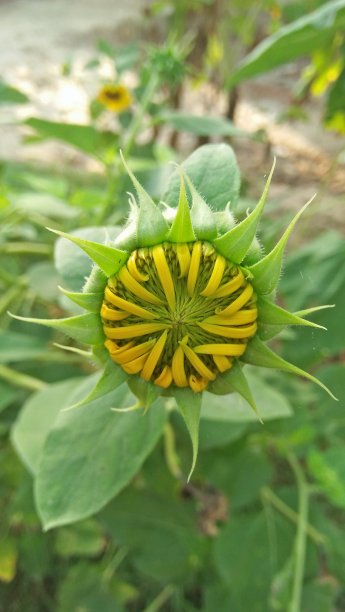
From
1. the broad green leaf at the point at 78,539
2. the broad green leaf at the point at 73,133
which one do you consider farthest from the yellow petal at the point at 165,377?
the broad green leaf at the point at 78,539

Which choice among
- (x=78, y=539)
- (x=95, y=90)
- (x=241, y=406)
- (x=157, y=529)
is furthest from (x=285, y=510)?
(x=95, y=90)

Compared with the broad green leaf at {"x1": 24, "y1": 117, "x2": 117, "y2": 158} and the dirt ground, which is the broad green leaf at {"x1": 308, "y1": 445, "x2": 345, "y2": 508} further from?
the broad green leaf at {"x1": 24, "y1": 117, "x2": 117, "y2": 158}

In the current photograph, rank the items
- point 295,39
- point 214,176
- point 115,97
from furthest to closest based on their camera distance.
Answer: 1. point 115,97
2. point 295,39
3. point 214,176

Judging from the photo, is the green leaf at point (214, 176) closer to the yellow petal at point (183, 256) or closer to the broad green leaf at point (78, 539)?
the yellow petal at point (183, 256)

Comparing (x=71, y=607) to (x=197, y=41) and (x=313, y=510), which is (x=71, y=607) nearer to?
(x=313, y=510)

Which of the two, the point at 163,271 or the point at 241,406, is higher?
the point at 163,271

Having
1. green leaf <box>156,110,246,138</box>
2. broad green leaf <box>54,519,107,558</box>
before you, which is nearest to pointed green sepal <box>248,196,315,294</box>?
green leaf <box>156,110,246,138</box>

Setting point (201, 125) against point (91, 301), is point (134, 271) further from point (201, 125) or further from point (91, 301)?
point (201, 125)
